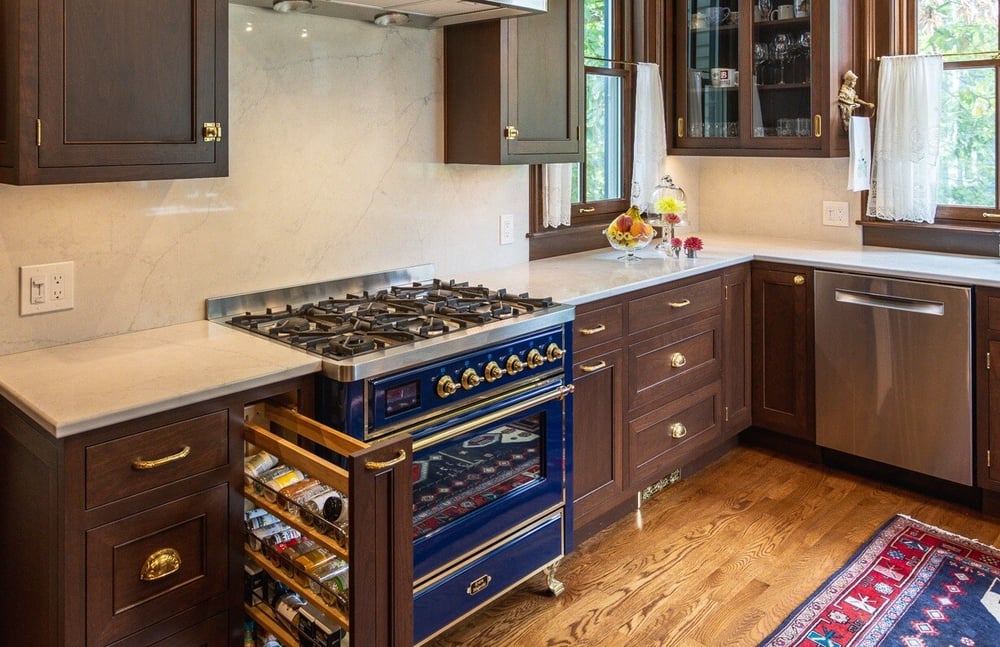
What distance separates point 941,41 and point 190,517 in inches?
138

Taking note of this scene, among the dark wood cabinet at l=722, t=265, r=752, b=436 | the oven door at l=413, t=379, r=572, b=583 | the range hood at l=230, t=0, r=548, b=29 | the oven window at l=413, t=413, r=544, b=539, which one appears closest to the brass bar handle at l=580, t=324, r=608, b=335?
the oven door at l=413, t=379, r=572, b=583

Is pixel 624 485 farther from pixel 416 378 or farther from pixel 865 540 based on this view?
pixel 416 378

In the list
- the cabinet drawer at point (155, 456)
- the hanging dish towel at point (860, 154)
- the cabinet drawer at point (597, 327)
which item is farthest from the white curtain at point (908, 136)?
the cabinet drawer at point (155, 456)

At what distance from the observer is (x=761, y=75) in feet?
12.6

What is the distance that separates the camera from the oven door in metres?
2.22

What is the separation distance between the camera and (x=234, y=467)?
6.35 ft

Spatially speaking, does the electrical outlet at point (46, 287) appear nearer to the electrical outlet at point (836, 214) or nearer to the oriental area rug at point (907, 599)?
the oriental area rug at point (907, 599)

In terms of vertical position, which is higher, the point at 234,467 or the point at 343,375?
the point at 343,375

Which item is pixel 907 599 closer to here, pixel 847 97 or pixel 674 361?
pixel 674 361

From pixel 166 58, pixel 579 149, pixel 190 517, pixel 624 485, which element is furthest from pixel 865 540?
pixel 166 58

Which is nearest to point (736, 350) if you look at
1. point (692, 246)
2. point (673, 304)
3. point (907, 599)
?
point (692, 246)

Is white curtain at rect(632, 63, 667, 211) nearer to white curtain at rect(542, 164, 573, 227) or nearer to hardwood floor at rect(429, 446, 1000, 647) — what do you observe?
white curtain at rect(542, 164, 573, 227)

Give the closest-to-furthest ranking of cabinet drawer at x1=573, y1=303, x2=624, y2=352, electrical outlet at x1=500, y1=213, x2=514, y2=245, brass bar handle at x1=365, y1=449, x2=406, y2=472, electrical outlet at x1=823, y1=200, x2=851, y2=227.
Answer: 1. brass bar handle at x1=365, y1=449, x2=406, y2=472
2. cabinet drawer at x1=573, y1=303, x2=624, y2=352
3. electrical outlet at x1=500, y1=213, x2=514, y2=245
4. electrical outlet at x1=823, y1=200, x2=851, y2=227

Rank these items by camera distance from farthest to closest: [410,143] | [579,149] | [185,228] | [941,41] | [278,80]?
[941,41] → [579,149] → [410,143] → [278,80] → [185,228]
